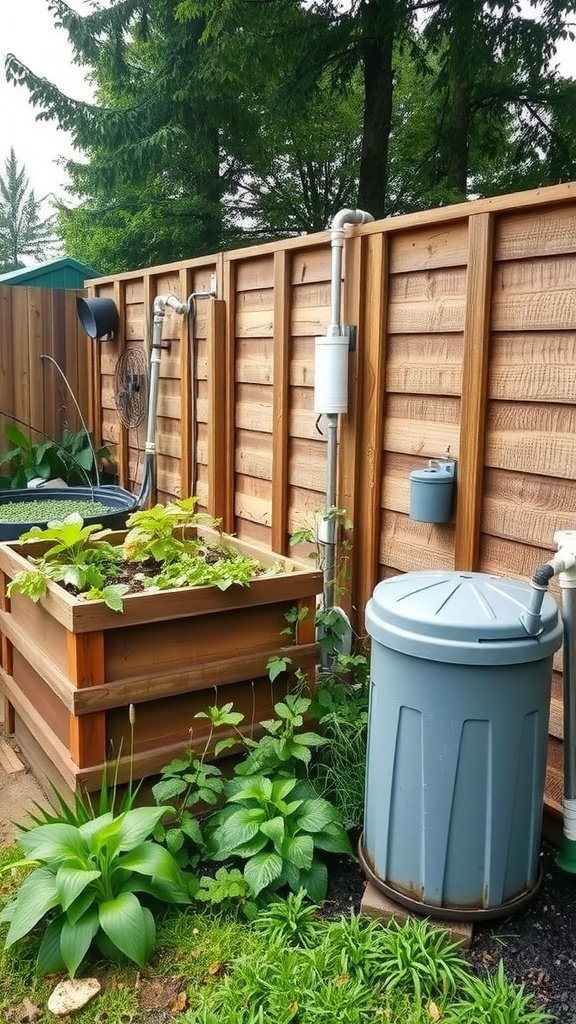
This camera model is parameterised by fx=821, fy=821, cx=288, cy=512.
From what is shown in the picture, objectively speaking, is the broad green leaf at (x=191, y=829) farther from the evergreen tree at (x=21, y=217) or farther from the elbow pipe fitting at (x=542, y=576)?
the evergreen tree at (x=21, y=217)

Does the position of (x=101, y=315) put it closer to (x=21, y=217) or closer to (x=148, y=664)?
(x=148, y=664)

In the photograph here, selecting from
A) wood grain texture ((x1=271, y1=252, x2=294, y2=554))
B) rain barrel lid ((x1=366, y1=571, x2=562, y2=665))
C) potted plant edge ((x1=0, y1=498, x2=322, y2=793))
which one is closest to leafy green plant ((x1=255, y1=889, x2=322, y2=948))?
potted plant edge ((x1=0, y1=498, x2=322, y2=793))

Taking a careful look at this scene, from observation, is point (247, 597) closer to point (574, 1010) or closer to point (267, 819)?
point (267, 819)

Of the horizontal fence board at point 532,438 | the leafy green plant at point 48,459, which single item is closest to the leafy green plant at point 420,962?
the horizontal fence board at point 532,438

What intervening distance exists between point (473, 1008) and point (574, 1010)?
0.23 metres

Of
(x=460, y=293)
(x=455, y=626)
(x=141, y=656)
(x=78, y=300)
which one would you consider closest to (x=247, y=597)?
(x=141, y=656)

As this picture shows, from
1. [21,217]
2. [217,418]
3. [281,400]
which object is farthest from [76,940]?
[21,217]

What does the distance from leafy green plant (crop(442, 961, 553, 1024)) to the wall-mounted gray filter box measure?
1238 millimetres

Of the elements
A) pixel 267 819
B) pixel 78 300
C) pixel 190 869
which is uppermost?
pixel 78 300

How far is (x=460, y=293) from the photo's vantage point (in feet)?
8.20

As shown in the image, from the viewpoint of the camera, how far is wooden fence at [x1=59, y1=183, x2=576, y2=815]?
2.23 m

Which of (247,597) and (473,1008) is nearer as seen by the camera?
(473,1008)

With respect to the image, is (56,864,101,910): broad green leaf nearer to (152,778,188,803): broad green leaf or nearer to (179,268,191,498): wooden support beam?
(152,778,188,803): broad green leaf

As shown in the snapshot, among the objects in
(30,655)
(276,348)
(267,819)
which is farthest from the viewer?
(276,348)
